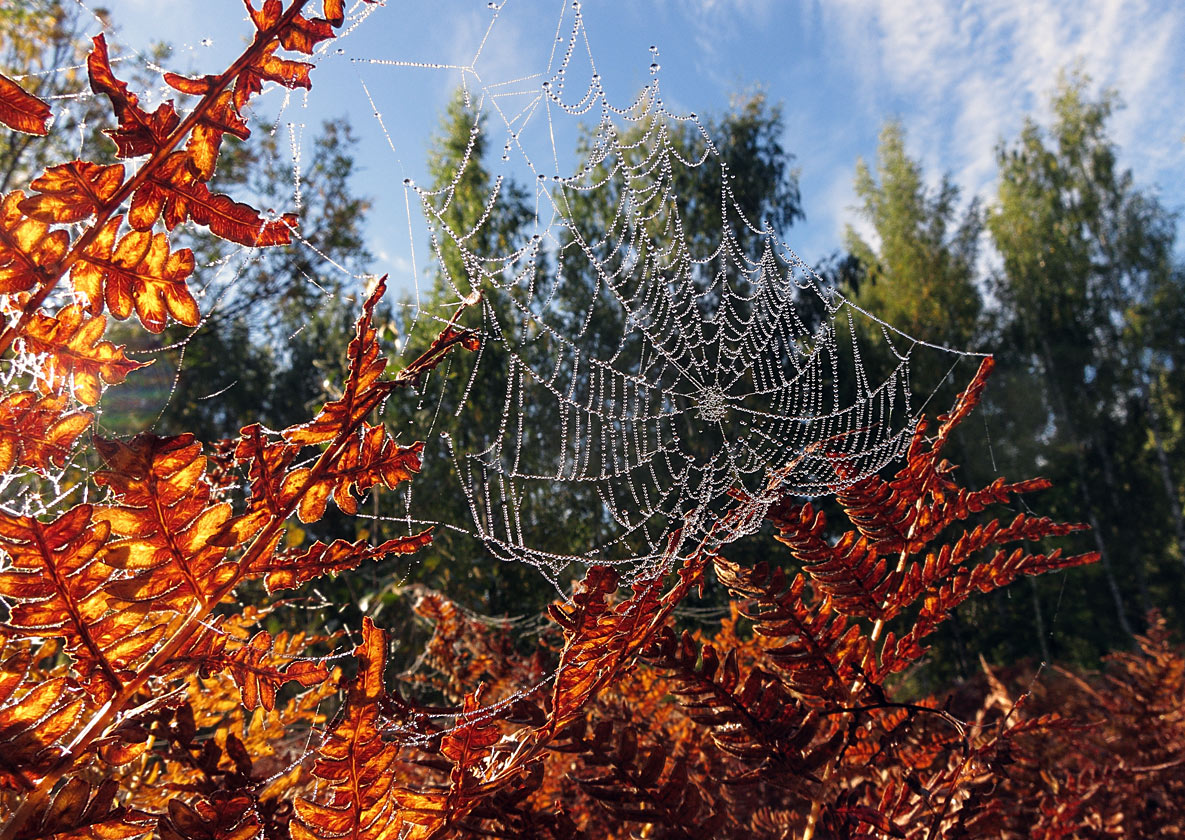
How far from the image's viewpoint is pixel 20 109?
1.78 ft

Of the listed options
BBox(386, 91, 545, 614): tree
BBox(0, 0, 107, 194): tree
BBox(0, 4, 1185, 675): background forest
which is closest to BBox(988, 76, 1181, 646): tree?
BBox(0, 4, 1185, 675): background forest

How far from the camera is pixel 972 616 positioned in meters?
13.3

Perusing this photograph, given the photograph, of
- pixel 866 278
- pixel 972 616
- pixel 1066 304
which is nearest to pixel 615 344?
pixel 866 278

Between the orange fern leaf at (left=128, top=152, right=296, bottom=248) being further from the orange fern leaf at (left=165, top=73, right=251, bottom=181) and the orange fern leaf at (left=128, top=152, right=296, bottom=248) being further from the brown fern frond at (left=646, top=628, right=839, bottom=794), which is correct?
the brown fern frond at (left=646, top=628, right=839, bottom=794)

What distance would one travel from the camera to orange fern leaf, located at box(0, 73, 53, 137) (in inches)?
21.2

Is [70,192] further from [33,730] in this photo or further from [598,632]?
[598,632]

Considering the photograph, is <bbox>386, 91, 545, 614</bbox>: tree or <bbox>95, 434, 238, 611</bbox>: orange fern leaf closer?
<bbox>95, 434, 238, 611</bbox>: orange fern leaf

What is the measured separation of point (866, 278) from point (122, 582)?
15.7m

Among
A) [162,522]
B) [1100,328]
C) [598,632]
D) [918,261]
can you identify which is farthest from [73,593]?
[1100,328]

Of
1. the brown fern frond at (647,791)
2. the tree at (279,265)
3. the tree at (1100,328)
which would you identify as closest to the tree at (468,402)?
the tree at (279,265)

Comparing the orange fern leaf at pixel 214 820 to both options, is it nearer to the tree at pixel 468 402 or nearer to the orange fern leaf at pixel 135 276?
the orange fern leaf at pixel 135 276

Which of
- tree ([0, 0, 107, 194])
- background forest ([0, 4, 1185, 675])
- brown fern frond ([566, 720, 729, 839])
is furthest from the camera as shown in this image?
background forest ([0, 4, 1185, 675])

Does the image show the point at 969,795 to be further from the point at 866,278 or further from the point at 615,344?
the point at 866,278

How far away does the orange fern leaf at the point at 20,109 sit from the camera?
1.77ft
